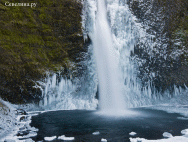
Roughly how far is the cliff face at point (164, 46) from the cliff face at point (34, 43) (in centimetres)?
324

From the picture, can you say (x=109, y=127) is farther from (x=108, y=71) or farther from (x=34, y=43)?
(x=34, y=43)

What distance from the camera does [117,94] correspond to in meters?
8.54

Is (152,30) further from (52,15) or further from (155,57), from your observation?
(52,15)

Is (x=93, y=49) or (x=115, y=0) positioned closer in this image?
(x=93, y=49)

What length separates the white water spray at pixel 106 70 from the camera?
8.46 metres

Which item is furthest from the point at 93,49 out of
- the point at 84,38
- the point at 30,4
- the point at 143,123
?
the point at 143,123

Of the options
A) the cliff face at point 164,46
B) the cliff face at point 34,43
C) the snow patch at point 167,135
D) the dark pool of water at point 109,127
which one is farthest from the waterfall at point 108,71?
the snow patch at point 167,135

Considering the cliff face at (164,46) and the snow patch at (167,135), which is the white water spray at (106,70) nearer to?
the cliff face at (164,46)

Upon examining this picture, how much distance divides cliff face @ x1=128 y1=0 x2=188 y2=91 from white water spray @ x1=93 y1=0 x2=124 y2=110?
1.62 m

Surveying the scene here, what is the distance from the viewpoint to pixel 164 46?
9.26 metres

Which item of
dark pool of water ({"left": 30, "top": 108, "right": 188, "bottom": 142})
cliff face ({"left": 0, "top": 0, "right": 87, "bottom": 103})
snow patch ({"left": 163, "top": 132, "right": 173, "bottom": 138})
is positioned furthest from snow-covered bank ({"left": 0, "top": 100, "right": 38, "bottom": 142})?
snow patch ({"left": 163, "top": 132, "right": 173, "bottom": 138})

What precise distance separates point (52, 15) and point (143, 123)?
5959mm

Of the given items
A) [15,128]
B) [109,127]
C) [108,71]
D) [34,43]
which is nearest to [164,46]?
[108,71]

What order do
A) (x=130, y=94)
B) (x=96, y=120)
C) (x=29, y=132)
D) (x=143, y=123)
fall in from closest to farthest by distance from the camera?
(x=29, y=132), (x=143, y=123), (x=96, y=120), (x=130, y=94)
